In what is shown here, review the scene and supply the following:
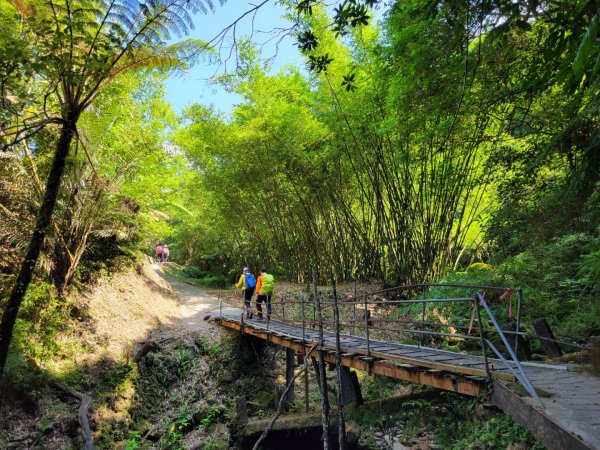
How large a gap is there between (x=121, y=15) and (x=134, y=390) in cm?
622

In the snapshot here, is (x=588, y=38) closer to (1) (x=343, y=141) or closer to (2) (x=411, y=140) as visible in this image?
(2) (x=411, y=140)

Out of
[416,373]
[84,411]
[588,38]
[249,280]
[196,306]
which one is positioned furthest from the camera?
[196,306]

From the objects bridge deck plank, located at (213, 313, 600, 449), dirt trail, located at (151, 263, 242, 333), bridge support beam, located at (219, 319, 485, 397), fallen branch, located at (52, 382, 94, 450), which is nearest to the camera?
bridge deck plank, located at (213, 313, 600, 449)

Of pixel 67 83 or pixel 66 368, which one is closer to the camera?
pixel 67 83

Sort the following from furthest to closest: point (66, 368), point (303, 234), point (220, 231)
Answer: point (220, 231), point (303, 234), point (66, 368)

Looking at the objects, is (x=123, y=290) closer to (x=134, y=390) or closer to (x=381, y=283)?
(x=134, y=390)

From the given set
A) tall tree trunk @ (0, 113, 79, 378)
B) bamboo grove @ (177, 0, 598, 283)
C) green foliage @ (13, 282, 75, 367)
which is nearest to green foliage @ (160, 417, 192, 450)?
green foliage @ (13, 282, 75, 367)

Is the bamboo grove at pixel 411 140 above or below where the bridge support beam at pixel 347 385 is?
above

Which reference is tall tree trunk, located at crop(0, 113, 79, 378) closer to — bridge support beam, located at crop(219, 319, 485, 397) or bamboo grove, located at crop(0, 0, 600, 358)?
bamboo grove, located at crop(0, 0, 600, 358)

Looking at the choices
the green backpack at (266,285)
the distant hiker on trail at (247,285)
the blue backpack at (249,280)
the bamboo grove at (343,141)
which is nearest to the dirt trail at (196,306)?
the distant hiker on trail at (247,285)

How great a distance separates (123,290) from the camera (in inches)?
356

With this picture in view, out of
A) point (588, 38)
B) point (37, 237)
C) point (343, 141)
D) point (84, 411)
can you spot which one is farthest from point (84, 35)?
point (343, 141)

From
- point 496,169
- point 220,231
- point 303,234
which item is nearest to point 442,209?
point 496,169

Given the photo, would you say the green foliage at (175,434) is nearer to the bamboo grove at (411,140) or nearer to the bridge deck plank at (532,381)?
the bridge deck plank at (532,381)
